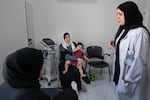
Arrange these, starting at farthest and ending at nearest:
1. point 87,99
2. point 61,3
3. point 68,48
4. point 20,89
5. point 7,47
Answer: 1. point 61,3
2. point 68,48
3. point 7,47
4. point 87,99
5. point 20,89

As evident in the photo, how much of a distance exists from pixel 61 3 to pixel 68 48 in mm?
1166

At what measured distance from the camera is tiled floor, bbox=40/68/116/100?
335 centimetres

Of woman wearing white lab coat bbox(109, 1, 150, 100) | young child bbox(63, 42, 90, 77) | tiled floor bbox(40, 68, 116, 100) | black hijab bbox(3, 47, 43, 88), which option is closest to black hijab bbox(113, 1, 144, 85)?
woman wearing white lab coat bbox(109, 1, 150, 100)

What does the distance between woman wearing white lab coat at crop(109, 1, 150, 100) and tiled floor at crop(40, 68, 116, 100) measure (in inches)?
48.4

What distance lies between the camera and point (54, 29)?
447cm

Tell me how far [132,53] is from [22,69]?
122 cm

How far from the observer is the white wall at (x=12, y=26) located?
11.0ft

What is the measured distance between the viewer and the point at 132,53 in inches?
78.5

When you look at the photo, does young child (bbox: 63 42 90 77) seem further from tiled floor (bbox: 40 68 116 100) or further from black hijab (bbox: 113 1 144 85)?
black hijab (bbox: 113 1 144 85)

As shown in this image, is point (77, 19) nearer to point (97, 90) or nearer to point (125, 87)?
point (97, 90)

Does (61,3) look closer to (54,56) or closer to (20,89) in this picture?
(54,56)

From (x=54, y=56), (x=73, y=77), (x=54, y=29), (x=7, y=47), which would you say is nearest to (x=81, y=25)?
(x=54, y=29)

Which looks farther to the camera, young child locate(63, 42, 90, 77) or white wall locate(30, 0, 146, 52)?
white wall locate(30, 0, 146, 52)

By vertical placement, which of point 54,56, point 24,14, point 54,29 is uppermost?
point 24,14
